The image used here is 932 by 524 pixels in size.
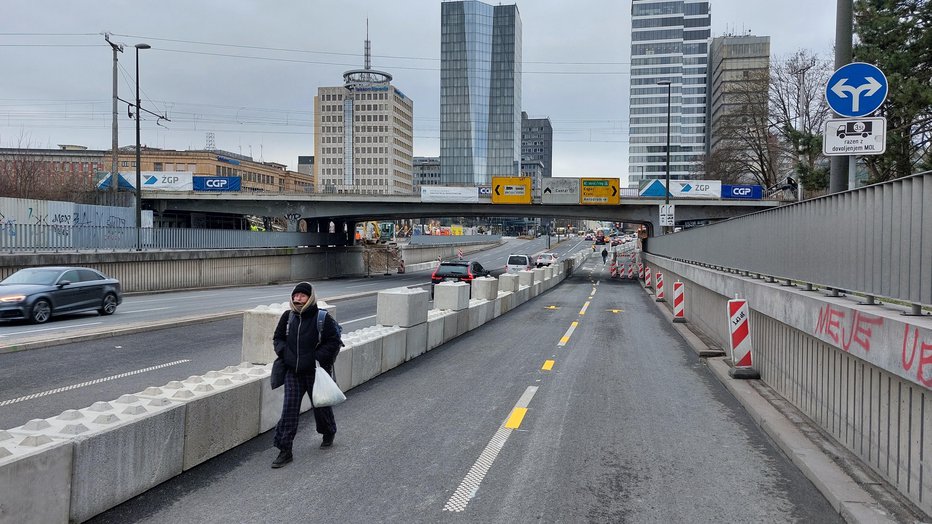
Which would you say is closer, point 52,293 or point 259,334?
point 259,334

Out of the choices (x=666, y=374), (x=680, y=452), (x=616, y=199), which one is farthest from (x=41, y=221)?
(x=616, y=199)

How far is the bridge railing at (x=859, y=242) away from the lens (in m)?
5.05

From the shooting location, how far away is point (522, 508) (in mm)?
5027

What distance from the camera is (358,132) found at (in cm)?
18925

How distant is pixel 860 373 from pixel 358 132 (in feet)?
626

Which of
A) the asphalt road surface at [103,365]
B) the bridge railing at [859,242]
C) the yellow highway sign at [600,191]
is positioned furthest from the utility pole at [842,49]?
the yellow highway sign at [600,191]

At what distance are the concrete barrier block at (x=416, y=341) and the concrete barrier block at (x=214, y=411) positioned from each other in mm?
5059

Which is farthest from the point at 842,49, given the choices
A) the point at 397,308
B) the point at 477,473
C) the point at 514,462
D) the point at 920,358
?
the point at 397,308

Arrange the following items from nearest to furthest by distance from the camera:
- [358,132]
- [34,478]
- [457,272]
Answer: [34,478] < [457,272] < [358,132]

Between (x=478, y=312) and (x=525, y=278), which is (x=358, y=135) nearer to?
(x=525, y=278)

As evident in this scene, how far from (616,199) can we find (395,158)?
149 meters

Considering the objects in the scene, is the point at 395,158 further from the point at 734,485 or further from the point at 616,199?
the point at 734,485

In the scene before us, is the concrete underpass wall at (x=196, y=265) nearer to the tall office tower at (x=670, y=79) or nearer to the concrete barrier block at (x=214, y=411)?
the concrete barrier block at (x=214, y=411)

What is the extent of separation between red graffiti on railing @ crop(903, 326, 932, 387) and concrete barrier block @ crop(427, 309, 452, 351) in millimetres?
9163
